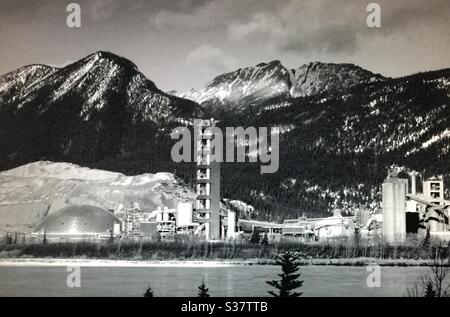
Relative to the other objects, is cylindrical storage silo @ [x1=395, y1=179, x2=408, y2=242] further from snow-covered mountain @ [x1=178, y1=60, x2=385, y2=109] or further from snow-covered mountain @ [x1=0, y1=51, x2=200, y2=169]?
snow-covered mountain @ [x1=178, y1=60, x2=385, y2=109]

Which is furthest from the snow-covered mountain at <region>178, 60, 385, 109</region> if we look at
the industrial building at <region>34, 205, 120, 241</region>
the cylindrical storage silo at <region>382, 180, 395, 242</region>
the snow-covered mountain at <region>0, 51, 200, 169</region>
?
the cylindrical storage silo at <region>382, 180, 395, 242</region>

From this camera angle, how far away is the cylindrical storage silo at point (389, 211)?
49303mm

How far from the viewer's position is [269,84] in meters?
146

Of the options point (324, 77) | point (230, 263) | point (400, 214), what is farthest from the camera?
point (324, 77)

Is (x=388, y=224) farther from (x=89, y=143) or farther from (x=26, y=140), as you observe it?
(x=89, y=143)

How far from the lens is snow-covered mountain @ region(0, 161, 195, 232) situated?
72438 mm

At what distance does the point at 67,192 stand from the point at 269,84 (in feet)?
245

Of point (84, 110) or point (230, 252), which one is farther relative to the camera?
point (84, 110)

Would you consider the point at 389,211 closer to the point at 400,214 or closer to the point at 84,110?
the point at 400,214

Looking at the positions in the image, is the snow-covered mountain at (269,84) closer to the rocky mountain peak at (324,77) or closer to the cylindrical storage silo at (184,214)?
the rocky mountain peak at (324,77)

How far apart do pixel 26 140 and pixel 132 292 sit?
194 feet

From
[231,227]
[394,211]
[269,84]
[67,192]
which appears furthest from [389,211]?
[269,84]

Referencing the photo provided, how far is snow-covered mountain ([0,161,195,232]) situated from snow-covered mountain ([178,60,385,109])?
52.1 m

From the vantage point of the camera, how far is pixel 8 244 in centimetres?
5450
